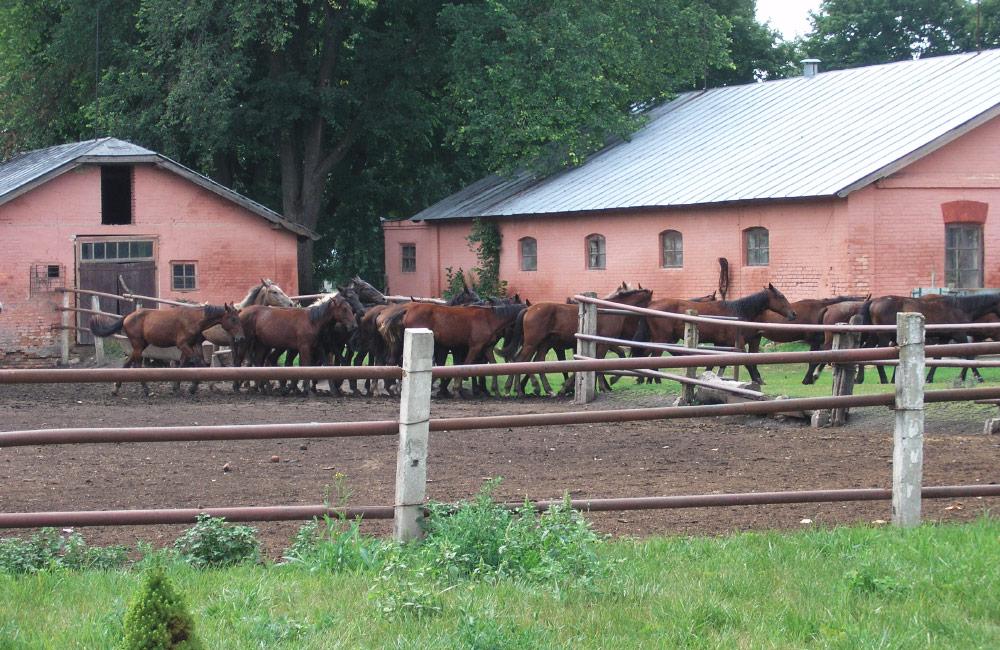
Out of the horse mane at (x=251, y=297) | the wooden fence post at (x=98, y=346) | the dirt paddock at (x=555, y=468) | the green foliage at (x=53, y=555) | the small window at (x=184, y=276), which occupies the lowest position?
the dirt paddock at (x=555, y=468)

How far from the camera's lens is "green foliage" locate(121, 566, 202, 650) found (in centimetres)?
418

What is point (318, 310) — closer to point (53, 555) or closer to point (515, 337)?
point (515, 337)

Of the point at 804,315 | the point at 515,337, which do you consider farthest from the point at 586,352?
the point at 804,315

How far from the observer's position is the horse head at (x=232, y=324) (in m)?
19.8

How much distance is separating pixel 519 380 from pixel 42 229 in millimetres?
13101

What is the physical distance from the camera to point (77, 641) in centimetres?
505

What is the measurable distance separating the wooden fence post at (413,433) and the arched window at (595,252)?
25008 millimetres

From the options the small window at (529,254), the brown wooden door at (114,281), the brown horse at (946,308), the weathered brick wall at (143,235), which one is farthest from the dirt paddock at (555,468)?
the small window at (529,254)

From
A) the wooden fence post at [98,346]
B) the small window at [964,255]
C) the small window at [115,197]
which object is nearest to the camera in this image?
the wooden fence post at [98,346]

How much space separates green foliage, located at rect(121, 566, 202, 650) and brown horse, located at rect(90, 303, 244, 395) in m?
15.8

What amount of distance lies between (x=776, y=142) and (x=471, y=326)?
1261 cm

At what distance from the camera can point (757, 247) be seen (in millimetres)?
27156

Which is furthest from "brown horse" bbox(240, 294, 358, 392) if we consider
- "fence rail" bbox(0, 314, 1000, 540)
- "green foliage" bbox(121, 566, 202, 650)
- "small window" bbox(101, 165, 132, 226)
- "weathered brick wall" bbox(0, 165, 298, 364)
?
"green foliage" bbox(121, 566, 202, 650)

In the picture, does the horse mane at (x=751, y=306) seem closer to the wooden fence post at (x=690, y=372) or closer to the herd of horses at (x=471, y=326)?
the herd of horses at (x=471, y=326)
